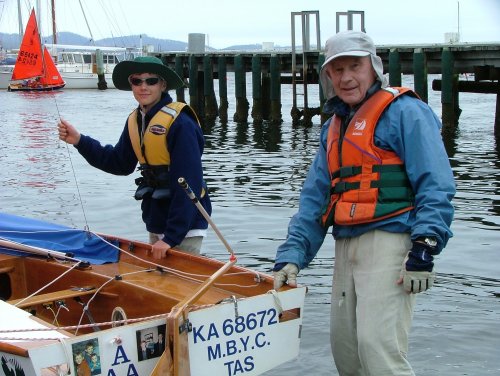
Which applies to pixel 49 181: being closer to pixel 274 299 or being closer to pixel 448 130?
pixel 448 130

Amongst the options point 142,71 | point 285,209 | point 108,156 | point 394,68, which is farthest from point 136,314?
point 394,68

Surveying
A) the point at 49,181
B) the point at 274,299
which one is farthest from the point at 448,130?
the point at 274,299

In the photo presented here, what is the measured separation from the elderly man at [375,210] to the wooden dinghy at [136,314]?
0.36 metres

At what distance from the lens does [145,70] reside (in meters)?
5.30

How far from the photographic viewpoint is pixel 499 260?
29.1 feet

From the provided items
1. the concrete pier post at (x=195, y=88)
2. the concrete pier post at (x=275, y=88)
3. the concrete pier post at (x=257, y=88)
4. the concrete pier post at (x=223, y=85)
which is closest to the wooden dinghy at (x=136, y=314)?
the concrete pier post at (x=275, y=88)

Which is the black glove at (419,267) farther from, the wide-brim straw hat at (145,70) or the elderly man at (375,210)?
the wide-brim straw hat at (145,70)

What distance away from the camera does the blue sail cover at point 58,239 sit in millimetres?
6070

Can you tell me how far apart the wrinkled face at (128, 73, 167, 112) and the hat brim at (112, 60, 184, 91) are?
33 mm

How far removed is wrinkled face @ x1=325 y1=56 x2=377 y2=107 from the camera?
3.89 m

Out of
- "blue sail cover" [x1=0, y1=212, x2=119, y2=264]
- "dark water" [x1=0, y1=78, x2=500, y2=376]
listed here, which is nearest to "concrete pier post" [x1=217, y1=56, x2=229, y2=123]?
"dark water" [x1=0, y1=78, x2=500, y2=376]

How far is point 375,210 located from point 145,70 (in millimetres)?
2089

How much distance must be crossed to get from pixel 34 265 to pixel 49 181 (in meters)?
9.94

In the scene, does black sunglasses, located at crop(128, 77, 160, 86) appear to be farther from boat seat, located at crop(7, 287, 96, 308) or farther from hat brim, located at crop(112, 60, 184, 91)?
boat seat, located at crop(7, 287, 96, 308)
